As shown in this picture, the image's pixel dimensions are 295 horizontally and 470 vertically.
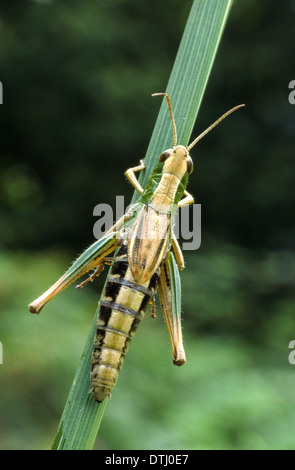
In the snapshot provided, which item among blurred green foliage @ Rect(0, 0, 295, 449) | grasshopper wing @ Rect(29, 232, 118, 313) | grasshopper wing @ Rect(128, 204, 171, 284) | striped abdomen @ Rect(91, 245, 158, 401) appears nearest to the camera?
striped abdomen @ Rect(91, 245, 158, 401)

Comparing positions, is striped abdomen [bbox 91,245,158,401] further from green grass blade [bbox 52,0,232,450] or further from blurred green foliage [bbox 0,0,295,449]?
blurred green foliage [bbox 0,0,295,449]

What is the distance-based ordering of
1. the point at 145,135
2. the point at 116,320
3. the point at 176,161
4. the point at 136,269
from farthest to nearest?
the point at 145,135, the point at 176,161, the point at 136,269, the point at 116,320

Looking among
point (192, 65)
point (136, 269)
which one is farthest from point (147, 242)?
point (192, 65)

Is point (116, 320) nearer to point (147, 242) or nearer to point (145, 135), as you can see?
point (147, 242)

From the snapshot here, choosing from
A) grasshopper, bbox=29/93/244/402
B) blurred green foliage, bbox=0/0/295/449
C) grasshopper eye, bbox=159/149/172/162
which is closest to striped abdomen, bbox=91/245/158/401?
grasshopper, bbox=29/93/244/402

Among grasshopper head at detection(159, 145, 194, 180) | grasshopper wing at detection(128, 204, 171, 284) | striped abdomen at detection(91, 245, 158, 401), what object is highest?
grasshopper head at detection(159, 145, 194, 180)

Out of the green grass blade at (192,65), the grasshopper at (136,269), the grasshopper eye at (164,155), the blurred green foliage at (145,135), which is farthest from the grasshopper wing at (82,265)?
the blurred green foliage at (145,135)

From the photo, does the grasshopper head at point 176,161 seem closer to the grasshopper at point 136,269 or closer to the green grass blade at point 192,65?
the grasshopper at point 136,269

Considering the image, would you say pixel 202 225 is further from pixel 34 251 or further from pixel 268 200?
pixel 34 251

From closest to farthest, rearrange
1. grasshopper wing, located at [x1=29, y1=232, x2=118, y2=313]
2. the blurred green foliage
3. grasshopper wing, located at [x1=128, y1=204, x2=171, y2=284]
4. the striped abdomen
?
the striped abdomen, grasshopper wing, located at [x1=29, y1=232, x2=118, y2=313], grasshopper wing, located at [x1=128, y1=204, x2=171, y2=284], the blurred green foliage
